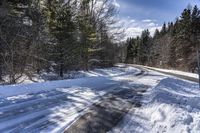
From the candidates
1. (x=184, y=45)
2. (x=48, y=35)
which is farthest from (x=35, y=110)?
(x=184, y=45)

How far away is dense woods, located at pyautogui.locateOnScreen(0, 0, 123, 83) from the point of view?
16844 millimetres

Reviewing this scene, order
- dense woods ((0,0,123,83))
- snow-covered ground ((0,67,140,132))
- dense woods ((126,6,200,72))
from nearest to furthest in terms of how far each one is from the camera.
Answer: snow-covered ground ((0,67,140,132))
dense woods ((0,0,123,83))
dense woods ((126,6,200,72))

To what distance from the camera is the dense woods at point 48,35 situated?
16.8 m

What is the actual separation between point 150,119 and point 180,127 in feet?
3.52

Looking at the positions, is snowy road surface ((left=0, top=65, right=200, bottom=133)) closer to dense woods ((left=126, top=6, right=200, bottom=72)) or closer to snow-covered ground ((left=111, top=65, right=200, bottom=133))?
snow-covered ground ((left=111, top=65, right=200, bottom=133))

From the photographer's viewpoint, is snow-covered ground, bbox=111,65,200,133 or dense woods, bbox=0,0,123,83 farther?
dense woods, bbox=0,0,123,83

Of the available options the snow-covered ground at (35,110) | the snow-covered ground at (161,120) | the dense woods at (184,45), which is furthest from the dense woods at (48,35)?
the dense woods at (184,45)

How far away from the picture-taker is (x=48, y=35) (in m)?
23.3

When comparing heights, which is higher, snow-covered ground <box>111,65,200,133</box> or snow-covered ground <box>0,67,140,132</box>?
snow-covered ground <box>0,67,140,132</box>

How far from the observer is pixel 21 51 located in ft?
55.7

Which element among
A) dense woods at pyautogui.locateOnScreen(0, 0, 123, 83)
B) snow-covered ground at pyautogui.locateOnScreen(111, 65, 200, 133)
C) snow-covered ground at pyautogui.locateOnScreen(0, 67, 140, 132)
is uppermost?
dense woods at pyautogui.locateOnScreen(0, 0, 123, 83)

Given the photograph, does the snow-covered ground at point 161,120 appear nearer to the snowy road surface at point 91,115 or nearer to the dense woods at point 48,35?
the snowy road surface at point 91,115

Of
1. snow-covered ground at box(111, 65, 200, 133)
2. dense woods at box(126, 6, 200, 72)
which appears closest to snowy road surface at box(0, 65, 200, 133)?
snow-covered ground at box(111, 65, 200, 133)

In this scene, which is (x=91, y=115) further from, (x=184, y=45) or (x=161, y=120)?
(x=184, y=45)
